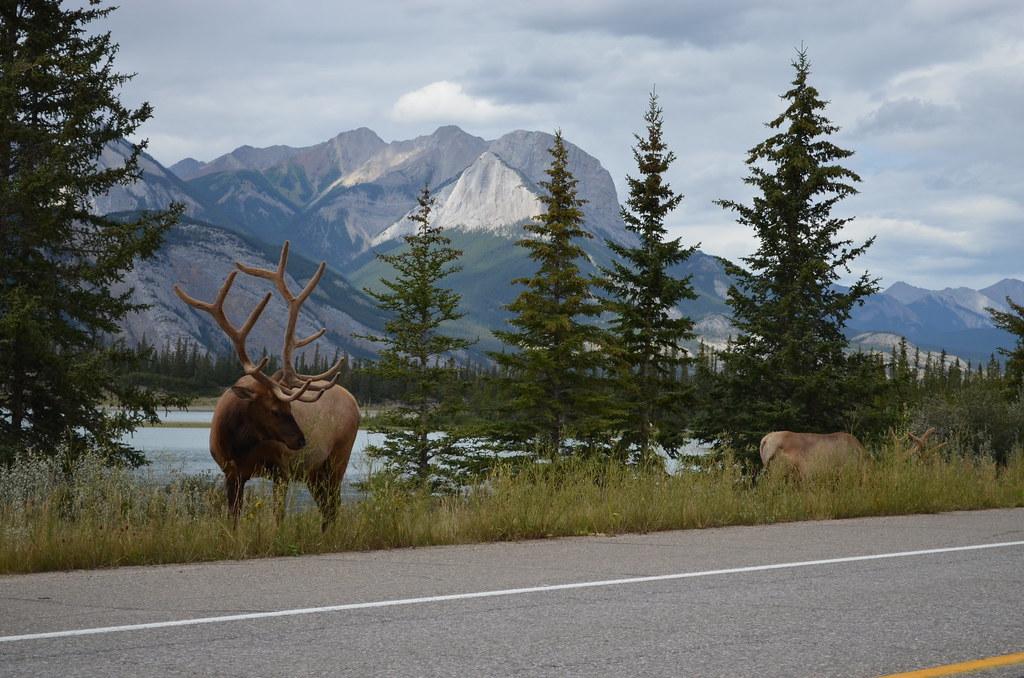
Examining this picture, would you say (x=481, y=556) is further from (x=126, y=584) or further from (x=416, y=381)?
(x=416, y=381)

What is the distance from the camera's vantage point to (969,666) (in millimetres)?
4883

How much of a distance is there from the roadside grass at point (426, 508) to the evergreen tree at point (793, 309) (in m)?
10.7

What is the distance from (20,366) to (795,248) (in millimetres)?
18198

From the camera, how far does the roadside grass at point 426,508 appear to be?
329 inches

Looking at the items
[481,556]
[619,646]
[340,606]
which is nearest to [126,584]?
[340,606]

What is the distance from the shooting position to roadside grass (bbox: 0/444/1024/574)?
27.4ft

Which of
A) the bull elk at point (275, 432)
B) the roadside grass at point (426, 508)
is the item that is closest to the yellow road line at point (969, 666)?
the roadside grass at point (426, 508)

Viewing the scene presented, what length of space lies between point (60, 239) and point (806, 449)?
1428 cm

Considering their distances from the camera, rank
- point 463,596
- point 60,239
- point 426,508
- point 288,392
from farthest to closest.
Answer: point 60,239, point 288,392, point 426,508, point 463,596

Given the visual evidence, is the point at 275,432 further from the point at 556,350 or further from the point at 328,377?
the point at 556,350

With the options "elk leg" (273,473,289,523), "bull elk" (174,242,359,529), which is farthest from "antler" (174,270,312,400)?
"elk leg" (273,473,289,523)

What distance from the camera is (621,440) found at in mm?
31484

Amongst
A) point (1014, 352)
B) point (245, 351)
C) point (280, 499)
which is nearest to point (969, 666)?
point (280, 499)

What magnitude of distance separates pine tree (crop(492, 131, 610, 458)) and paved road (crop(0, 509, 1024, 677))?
65.8 ft
